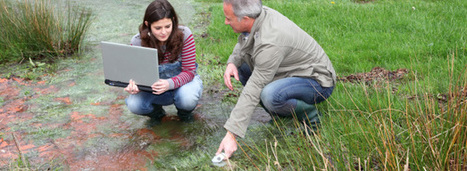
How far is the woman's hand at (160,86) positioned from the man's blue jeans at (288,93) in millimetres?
687

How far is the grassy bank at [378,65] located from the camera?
8.15 feet

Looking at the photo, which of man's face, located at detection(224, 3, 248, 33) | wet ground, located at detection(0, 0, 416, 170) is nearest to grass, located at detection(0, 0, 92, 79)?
wet ground, located at detection(0, 0, 416, 170)

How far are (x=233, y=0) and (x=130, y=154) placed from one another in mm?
1292

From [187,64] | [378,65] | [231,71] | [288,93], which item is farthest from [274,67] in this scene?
[378,65]

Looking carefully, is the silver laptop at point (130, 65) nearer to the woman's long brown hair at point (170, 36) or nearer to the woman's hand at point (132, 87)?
the woman's hand at point (132, 87)

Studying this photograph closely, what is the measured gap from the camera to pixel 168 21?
3396mm

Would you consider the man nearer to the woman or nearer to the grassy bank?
the grassy bank

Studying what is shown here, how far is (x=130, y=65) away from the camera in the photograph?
10.9 feet

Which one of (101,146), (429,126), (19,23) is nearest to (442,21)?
(429,126)

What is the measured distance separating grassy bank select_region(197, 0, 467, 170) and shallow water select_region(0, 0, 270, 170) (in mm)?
468

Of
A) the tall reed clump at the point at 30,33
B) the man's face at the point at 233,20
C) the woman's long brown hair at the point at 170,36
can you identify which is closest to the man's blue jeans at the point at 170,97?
the woman's long brown hair at the point at 170,36

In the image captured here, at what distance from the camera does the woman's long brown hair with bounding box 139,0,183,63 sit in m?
3.34

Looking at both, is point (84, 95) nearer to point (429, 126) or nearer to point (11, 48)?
point (11, 48)

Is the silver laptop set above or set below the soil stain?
above
